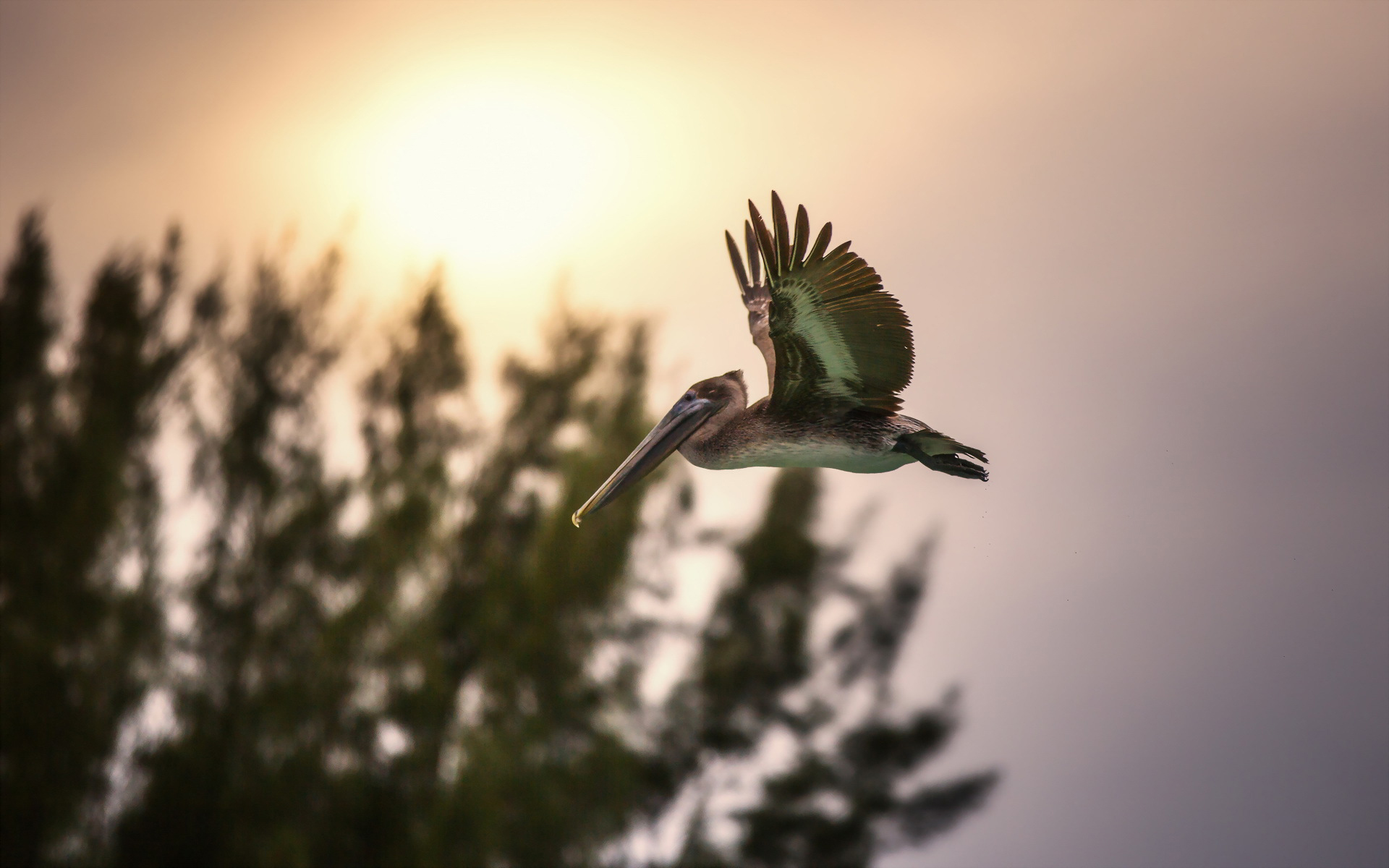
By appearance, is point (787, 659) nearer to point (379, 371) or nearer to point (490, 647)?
point (490, 647)

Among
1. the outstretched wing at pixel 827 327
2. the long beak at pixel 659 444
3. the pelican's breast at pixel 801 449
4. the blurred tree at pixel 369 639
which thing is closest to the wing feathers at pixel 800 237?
the outstretched wing at pixel 827 327

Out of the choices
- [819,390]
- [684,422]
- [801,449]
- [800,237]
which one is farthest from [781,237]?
[684,422]

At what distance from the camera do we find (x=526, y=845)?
19.8 meters

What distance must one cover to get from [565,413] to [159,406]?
20.1 feet

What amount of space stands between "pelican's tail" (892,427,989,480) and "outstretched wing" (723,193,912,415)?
6.1 inches

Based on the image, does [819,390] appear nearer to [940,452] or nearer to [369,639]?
[940,452]

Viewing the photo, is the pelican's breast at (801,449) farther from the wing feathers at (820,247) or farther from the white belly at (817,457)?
the wing feathers at (820,247)

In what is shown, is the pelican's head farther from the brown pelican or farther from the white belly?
the white belly

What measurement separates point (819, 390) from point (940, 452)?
52 cm

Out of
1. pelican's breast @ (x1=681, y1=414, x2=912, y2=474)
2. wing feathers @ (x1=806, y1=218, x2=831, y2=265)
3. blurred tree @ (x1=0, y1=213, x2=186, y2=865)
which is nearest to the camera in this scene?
wing feathers @ (x1=806, y1=218, x2=831, y2=265)

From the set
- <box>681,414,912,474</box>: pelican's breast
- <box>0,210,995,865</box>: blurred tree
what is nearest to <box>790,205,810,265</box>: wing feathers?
<box>681,414,912,474</box>: pelican's breast

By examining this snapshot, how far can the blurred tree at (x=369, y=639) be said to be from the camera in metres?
18.6

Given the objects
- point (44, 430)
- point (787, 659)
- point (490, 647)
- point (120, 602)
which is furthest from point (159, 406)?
point (787, 659)

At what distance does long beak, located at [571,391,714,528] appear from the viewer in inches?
235
